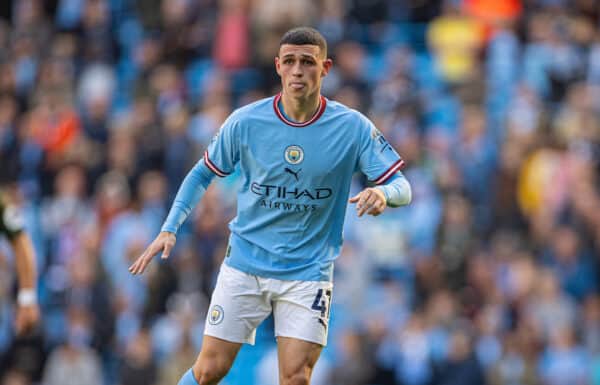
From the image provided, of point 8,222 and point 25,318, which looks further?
point 8,222

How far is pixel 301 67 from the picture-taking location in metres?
8.84

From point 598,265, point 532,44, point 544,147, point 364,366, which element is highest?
point 532,44

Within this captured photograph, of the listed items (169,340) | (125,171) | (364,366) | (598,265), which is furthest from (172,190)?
(598,265)

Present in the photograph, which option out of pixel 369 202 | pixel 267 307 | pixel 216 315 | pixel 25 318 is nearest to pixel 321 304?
pixel 267 307

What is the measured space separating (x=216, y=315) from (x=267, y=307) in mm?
354

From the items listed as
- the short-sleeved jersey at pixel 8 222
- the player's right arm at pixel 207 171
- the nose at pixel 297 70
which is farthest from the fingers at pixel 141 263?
the short-sleeved jersey at pixel 8 222

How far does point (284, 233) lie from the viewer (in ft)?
29.6

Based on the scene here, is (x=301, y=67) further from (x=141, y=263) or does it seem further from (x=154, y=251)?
(x=141, y=263)

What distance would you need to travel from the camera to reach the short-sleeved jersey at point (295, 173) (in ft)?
29.4

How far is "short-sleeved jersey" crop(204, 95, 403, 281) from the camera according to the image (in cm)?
895

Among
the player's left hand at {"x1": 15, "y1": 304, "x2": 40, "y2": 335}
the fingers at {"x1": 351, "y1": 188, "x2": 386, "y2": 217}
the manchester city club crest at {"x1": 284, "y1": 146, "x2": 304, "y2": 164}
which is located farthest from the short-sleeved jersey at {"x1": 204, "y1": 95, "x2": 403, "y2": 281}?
the player's left hand at {"x1": 15, "y1": 304, "x2": 40, "y2": 335}

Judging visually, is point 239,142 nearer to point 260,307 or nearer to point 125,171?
point 260,307

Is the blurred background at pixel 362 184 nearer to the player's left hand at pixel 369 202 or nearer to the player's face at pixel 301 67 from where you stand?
the player's face at pixel 301 67

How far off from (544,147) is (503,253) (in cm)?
159
